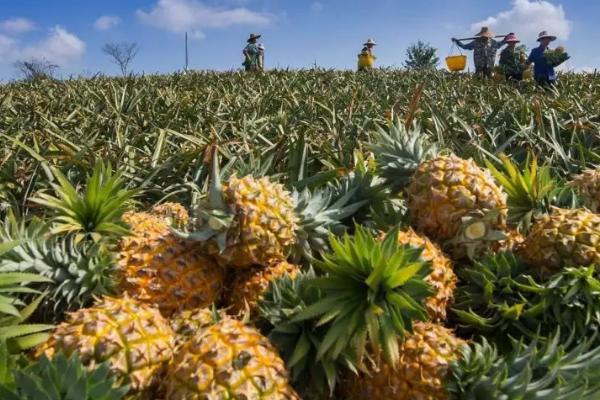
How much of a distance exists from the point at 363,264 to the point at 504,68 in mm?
12025

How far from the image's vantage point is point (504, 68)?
12.3 metres

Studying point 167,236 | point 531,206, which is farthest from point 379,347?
point 531,206

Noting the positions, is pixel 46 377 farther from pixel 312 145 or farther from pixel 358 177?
pixel 312 145

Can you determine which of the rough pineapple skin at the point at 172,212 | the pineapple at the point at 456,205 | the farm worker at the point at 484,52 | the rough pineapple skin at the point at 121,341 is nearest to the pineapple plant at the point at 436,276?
the pineapple at the point at 456,205

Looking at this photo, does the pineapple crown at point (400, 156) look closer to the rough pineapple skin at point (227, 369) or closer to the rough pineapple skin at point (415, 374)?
the rough pineapple skin at point (415, 374)

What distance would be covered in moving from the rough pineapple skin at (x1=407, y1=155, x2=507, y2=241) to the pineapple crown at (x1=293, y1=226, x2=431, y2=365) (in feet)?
1.60

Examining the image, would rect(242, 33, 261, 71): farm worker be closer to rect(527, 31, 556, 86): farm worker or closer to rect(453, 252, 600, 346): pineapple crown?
rect(527, 31, 556, 86): farm worker

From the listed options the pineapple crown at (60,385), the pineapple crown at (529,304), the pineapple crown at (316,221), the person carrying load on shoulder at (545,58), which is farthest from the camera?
the person carrying load on shoulder at (545,58)

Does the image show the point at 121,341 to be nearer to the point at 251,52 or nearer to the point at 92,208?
the point at 92,208

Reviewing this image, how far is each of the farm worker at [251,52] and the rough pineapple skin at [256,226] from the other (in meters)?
14.1

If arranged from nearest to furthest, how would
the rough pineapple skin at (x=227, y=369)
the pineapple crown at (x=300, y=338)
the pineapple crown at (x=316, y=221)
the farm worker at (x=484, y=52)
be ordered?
1. the rough pineapple skin at (x=227, y=369)
2. the pineapple crown at (x=300, y=338)
3. the pineapple crown at (x=316, y=221)
4. the farm worker at (x=484, y=52)

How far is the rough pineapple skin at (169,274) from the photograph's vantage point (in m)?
1.62

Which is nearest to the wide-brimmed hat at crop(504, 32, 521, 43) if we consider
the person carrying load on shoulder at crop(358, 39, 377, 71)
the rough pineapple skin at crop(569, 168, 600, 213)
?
the person carrying load on shoulder at crop(358, 39, 377, 71)

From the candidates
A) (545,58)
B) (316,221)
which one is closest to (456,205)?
(316,221)
